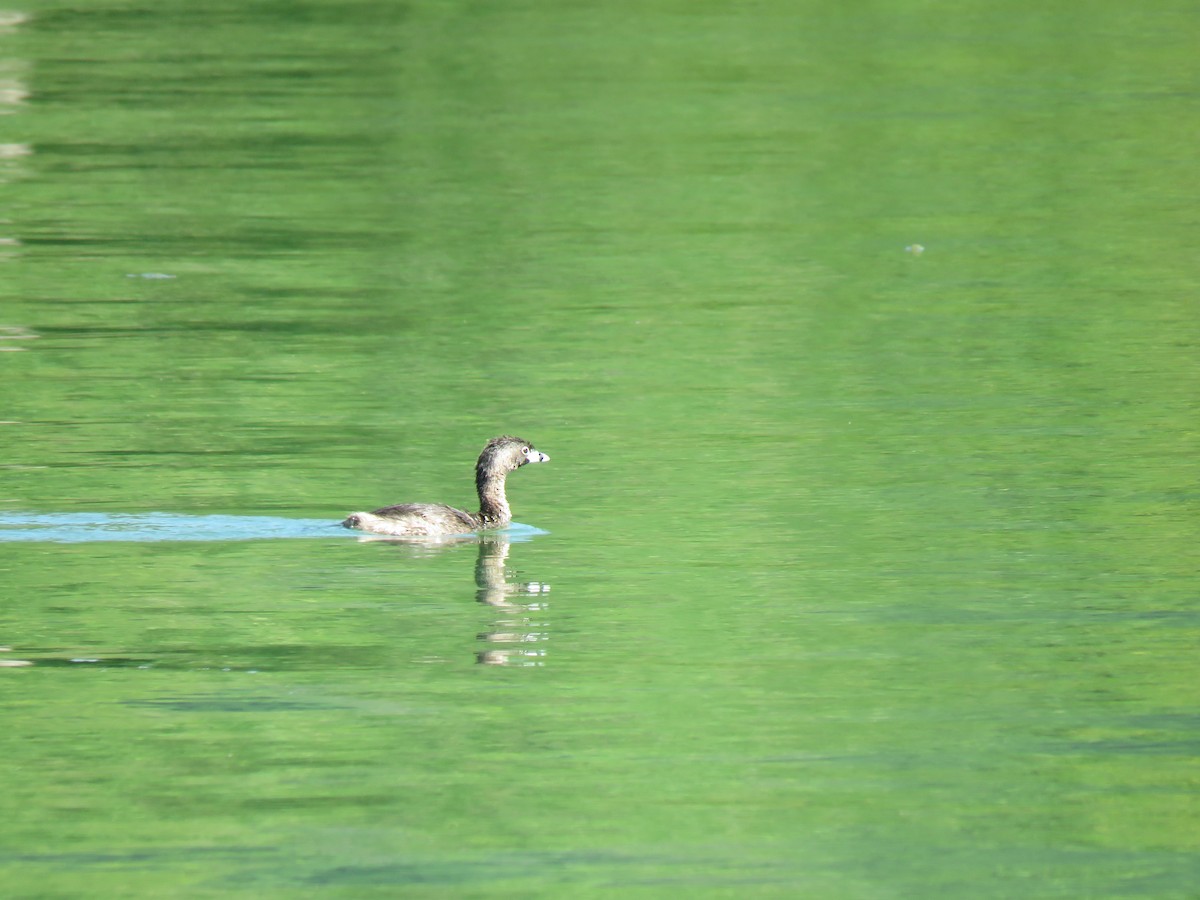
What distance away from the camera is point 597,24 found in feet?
Answer: 107

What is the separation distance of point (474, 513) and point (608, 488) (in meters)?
0.71

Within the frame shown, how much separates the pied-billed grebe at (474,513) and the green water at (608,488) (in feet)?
0.53

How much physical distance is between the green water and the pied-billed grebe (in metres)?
0.16

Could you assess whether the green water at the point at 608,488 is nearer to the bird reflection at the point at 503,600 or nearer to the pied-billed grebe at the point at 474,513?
the bird reflection at the point at 503,600

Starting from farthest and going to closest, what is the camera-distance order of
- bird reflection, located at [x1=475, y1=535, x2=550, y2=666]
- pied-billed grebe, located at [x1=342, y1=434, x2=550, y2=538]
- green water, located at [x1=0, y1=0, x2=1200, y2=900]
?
pied-billed grebe, located at [x1=342, y1=434, x2=550, y2=538]
bird reflection, located at [x1=475, y1=535, x2=550, y2=666]
green water, located at [x1=0, y1=0, x2=1200, y2=900]

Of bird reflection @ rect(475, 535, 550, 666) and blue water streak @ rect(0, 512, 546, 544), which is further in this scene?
blue water streak @ rect(0, 512, 546, 544)

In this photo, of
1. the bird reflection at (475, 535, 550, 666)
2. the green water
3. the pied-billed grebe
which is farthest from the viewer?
the pied-billed grebe

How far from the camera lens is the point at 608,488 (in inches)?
483

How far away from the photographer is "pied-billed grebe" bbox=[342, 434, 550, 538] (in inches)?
439

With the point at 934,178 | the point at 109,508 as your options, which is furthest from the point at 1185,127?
the point at 109,508

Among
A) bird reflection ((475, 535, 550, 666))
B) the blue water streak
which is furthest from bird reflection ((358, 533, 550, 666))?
the blue water streak

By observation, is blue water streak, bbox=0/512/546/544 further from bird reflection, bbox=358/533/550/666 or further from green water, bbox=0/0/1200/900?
bird reflection, bbox=358/533/550/666

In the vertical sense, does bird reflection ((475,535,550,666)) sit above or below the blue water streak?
above

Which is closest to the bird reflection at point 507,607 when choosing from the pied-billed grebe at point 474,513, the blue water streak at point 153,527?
the pied-billed grebe at point 474,513
